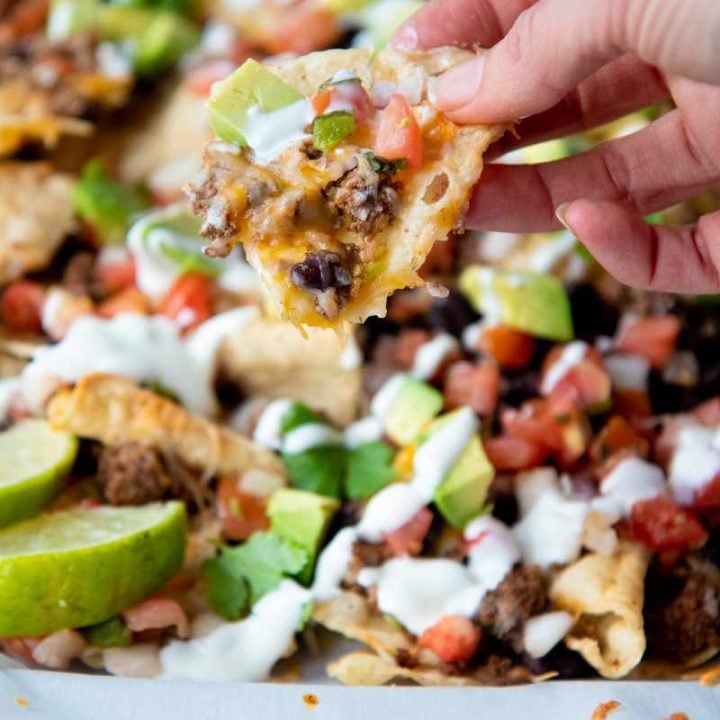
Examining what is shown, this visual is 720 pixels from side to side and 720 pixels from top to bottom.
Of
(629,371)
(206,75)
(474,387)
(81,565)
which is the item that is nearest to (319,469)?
(474,387)

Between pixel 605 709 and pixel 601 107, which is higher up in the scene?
pixel 601 107

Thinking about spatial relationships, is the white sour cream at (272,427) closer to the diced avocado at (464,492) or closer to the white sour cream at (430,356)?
the white sour cream at (430,356)

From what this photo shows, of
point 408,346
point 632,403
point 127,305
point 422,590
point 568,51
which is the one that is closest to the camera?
point 568,51

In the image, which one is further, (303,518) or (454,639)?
(303,518)

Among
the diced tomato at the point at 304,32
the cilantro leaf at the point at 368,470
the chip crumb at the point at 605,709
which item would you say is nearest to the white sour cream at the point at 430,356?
the cilantro leaf at the point at 368,470

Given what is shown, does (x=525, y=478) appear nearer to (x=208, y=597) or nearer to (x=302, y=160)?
(x=208, y=597)

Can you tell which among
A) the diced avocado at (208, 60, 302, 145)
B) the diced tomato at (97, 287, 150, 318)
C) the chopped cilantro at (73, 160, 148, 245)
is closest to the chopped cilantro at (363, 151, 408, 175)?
the diced avocado at (208, 60, 302, 145)

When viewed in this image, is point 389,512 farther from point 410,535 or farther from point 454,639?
point 454,639
